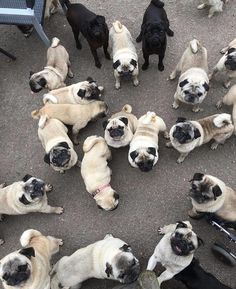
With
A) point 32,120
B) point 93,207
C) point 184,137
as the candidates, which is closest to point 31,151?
point 32,120

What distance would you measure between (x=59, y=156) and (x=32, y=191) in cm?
60

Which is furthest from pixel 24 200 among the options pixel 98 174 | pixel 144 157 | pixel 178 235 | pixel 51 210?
pixel 178 235

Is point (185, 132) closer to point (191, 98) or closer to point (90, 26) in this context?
point (191, 98)

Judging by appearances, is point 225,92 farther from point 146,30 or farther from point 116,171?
point 116,171

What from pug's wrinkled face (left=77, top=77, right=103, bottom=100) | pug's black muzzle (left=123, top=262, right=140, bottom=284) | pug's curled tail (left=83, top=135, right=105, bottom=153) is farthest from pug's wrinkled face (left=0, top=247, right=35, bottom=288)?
pug's wrinkled face (left=77, top=77, right=103, bottom=100)

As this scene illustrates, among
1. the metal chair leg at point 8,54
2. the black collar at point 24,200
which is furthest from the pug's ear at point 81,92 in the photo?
the metal chair leg at point 8,54

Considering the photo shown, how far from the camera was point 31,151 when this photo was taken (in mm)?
6543

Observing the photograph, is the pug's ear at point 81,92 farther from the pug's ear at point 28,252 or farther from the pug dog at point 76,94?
the pug's ear at point 28,252

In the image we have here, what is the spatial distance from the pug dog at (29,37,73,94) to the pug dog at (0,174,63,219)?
154 centimetres

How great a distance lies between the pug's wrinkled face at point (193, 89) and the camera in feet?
19.2

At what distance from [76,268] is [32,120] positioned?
271cm

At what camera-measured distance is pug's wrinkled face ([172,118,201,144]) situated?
18.0 ft

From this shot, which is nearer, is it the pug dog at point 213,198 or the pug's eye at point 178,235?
the pug's eye at point 178,235

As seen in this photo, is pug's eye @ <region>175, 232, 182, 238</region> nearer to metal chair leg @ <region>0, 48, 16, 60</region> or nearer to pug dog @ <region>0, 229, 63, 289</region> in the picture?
pug dog @ <region>0, 229, 63, 289</region>
